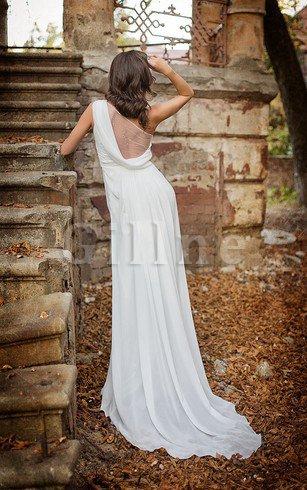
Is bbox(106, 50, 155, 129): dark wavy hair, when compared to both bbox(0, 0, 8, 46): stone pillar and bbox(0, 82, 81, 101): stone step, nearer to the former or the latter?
bbox(0, 82, 81, 101): stone step

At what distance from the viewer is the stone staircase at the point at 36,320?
6.12 ft

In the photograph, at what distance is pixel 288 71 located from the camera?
25.2 feet

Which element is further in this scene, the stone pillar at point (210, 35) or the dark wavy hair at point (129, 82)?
the stone pillar at point (210, 35)

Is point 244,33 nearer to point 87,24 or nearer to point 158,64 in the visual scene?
point 87,24

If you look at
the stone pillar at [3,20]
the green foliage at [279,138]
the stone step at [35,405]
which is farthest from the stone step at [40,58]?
the green foliage at [279,138]

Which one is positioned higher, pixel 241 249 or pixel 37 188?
pixel 37 188

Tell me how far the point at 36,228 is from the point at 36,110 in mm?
2133

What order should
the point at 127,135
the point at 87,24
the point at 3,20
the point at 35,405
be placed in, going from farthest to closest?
1. the point at 3,20
2. the point at 87,24
3. the point at 127,135
4. the point at 35,405

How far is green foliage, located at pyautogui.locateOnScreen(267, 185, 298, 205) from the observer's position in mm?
10688

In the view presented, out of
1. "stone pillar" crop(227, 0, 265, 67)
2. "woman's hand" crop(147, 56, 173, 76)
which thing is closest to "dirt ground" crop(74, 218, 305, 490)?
"woman's hand" crop(147, 56, 173, 76)

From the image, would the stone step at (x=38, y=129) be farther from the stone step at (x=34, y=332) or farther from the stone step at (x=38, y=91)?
the stone step at (x=34, y=332)

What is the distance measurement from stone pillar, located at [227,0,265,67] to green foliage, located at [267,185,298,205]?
5310 millimetres

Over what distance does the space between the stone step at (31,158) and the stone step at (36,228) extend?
0.68 meters

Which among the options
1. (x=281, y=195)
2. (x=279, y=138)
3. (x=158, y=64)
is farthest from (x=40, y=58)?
(x=279, y=138)
